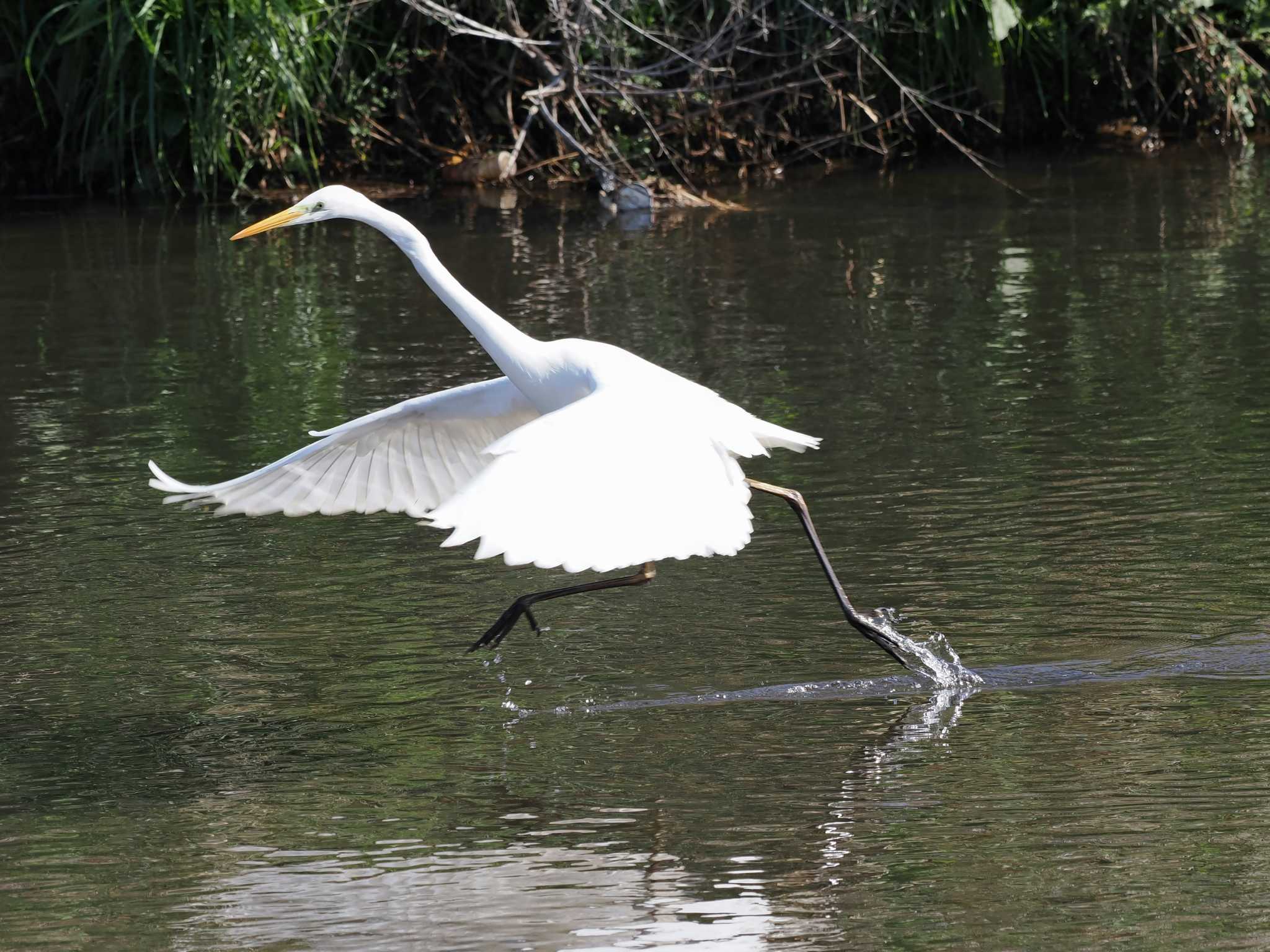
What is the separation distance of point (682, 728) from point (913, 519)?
191 cm

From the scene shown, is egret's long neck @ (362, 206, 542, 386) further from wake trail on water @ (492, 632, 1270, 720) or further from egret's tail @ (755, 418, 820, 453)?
wake trail on water @ (492, 632, 1270, 720)

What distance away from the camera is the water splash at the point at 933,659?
5.21 meters

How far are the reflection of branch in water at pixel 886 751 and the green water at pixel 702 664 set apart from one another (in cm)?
1

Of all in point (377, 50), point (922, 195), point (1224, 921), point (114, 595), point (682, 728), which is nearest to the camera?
point (1224, 921)

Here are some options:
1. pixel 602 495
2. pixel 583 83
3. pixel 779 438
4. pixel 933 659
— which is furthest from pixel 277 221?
pixel 583 83

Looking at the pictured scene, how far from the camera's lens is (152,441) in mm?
8188

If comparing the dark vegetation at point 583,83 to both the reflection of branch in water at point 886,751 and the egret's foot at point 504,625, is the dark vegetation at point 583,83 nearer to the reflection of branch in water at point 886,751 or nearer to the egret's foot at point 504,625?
the egret's foot at point 504,625

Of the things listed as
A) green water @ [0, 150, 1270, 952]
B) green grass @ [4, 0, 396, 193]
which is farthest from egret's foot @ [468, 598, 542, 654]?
green grass @ [4, 0, 396, 193]

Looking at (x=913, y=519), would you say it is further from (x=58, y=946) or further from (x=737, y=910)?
(x=58, y=946)

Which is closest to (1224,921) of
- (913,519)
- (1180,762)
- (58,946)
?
(1180,762)

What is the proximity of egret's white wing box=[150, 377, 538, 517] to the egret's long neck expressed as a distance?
210mm

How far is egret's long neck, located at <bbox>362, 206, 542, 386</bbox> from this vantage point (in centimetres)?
547

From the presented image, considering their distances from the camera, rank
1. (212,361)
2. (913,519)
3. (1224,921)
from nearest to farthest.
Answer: (1224,921) < (913,519) < (212,361)

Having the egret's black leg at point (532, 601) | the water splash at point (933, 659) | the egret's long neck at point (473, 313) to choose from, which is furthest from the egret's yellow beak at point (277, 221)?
the water splash at point (933, 659)
